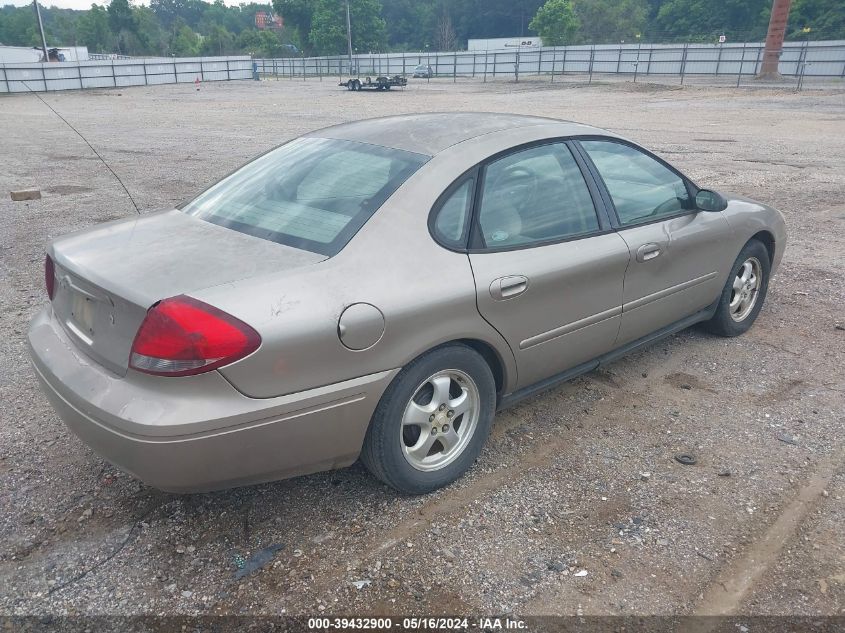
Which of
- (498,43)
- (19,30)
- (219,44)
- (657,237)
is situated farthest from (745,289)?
(19,30)

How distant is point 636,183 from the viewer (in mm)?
3967

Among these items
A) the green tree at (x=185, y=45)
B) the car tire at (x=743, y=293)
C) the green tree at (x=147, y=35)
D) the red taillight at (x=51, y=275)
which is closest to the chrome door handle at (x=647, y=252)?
the car tire at (x=743, y=293)

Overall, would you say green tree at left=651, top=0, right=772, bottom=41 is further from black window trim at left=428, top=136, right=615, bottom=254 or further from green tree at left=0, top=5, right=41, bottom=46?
green tree at left=0, top=5, right=41, bottom=46

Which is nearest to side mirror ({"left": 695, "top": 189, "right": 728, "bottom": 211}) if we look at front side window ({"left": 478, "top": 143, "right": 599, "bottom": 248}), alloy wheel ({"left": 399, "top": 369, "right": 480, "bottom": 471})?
front side window ({"left": 478, "top": 143, "right": 599, "bottom": 248})

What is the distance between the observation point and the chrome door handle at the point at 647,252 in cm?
372

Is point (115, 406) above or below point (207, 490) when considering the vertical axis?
above

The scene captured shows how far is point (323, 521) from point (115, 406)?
98cm

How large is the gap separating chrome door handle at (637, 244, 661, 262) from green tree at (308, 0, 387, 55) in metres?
101

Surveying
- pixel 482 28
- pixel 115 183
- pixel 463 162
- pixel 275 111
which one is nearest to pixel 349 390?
pixel 463 162

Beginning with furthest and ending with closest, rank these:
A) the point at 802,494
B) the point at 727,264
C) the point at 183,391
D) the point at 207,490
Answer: the point at 727,264 < the point at 802,494 < the point at 207,490 < the point at 183,391

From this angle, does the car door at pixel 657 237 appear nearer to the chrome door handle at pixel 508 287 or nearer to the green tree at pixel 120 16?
the chrome door handle at pixel 508 287

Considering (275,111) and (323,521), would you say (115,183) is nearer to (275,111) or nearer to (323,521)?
(323,521)

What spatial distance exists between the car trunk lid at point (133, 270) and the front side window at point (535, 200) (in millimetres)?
916

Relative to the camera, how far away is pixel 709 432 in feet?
11.9
